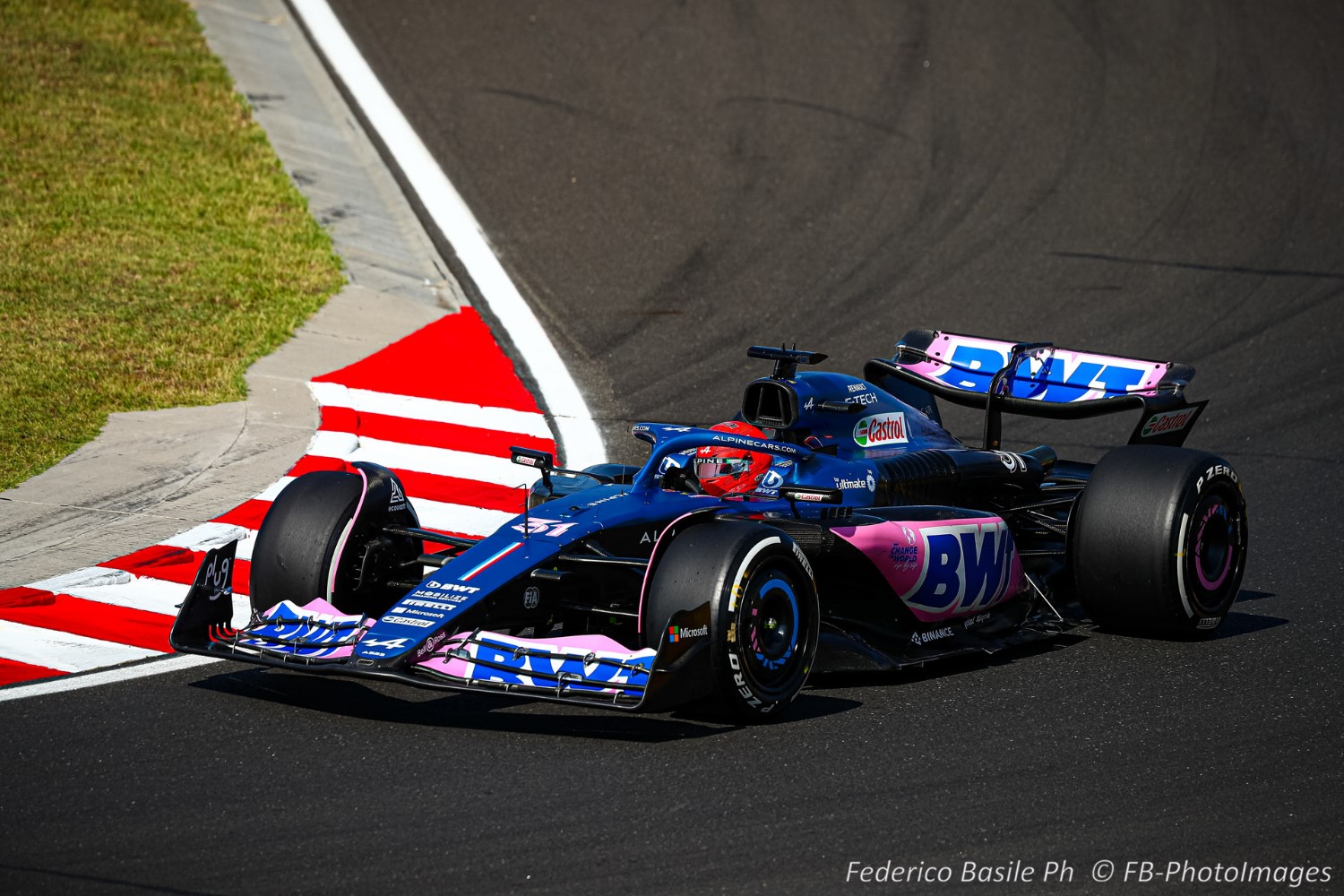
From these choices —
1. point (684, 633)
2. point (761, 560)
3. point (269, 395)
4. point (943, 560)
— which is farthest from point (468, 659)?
point (269, 395)

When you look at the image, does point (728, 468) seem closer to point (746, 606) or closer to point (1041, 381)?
point (746, 606)

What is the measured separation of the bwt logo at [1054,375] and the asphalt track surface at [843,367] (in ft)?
4.34

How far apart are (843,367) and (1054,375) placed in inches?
117

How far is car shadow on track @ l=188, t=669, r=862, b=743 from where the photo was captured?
604cm

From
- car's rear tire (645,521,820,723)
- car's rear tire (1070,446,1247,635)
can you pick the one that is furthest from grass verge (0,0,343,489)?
car's rear tire (1070,446,1247,635)

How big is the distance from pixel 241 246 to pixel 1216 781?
960 centimetres

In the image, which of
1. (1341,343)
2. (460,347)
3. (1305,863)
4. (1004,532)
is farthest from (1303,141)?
(1305,863)

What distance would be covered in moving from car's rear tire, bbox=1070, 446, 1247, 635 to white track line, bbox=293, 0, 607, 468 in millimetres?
3377

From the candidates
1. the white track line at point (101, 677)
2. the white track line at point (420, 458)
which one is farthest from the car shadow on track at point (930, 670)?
the white track line at point (420, 458)

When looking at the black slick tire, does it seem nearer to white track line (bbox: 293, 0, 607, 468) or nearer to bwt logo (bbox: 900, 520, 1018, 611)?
bwt logo (bbox: 900, 520, 1018, 611)

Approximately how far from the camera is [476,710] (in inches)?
247

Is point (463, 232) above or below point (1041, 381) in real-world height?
above

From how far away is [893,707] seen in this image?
21.0ft

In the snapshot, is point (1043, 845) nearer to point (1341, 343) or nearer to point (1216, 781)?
point (1216, 781)
